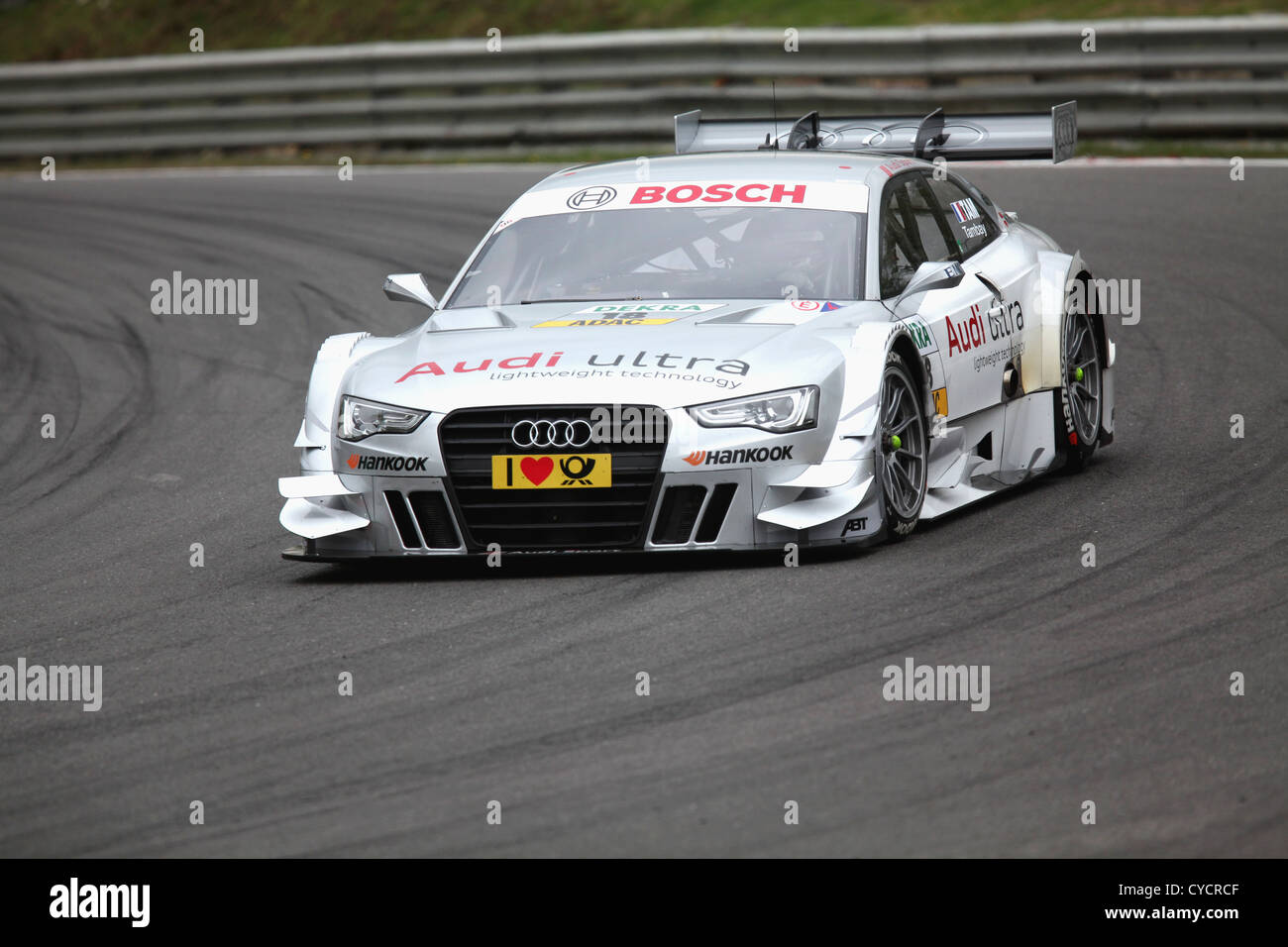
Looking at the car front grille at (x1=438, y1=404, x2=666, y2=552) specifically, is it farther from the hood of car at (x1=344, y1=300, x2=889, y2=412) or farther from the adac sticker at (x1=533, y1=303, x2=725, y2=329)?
the adac sticker at (x1=533, y1=303, x2=725, y2=329)

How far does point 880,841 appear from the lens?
14.1ft

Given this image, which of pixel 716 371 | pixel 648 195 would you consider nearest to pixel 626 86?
pixel 648 195

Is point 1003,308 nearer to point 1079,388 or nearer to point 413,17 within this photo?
point 1079,388

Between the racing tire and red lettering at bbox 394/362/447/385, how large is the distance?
298 centimetres

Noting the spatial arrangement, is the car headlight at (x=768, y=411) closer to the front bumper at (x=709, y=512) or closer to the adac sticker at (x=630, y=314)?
the front bumper at (x=709, y=512)

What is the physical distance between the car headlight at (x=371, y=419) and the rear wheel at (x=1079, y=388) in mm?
3148

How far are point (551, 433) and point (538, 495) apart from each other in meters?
0.23

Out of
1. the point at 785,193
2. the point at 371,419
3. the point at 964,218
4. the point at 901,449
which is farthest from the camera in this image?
the point at 964,218

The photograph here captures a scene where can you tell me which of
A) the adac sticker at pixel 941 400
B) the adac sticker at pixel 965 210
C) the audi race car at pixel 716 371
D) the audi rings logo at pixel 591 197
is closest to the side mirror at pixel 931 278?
the audi race car at pixel 716 371

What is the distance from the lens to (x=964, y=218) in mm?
8992

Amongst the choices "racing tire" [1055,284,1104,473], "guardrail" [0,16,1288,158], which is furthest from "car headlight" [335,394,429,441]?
"guardrail" [0,16,1288,158]

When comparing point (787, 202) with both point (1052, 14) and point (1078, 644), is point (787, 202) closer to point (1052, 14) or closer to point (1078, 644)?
point (1078, 644)

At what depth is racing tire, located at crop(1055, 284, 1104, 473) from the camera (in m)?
8.85

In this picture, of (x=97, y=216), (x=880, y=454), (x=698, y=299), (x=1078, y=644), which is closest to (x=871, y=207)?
(x=698, y=299)
